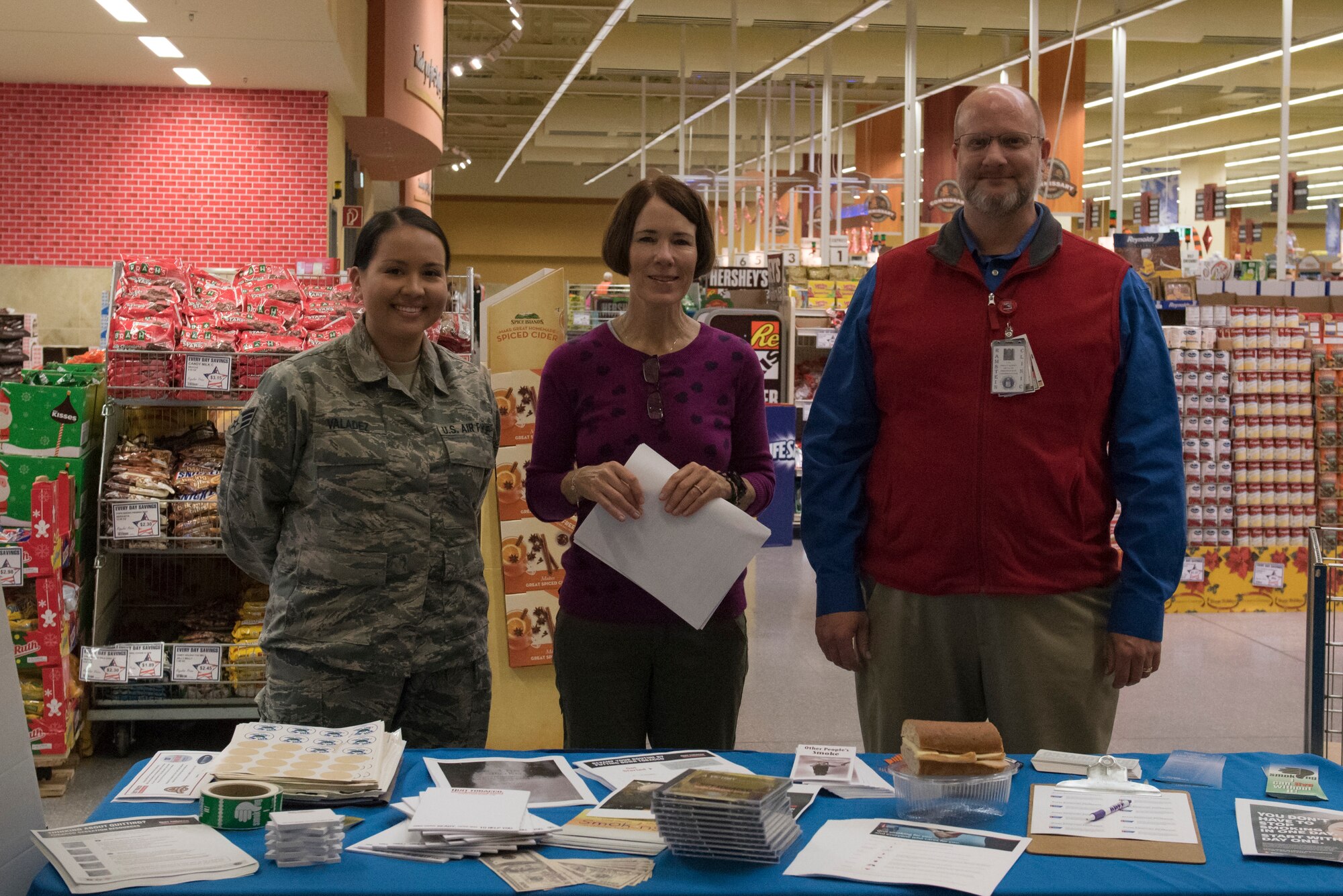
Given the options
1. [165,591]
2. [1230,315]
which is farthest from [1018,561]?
[1230,315]

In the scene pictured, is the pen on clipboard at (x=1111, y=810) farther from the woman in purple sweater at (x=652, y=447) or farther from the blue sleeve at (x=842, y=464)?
the woman in purple sweater at (x=652, y=447)

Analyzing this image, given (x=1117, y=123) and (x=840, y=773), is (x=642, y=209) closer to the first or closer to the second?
(x=840, y=773)

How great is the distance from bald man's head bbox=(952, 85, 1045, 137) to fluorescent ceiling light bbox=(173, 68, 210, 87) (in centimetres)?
944

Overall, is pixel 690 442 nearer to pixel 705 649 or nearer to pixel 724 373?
pixel 724 373

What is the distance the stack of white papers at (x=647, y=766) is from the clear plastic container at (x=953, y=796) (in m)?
0.30

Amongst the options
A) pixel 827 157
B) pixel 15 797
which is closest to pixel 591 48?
pixel 827 157

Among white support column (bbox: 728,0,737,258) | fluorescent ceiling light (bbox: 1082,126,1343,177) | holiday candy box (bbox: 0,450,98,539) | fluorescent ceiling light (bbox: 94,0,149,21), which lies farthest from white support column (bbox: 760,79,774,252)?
holiday candy box (bbox: 0,450,98,539)

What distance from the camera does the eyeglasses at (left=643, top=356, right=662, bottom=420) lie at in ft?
8.14

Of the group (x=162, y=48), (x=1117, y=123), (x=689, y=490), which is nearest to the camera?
(x=689, y=490)

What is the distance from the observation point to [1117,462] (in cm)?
240

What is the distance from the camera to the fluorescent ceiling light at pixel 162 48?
29.8ft

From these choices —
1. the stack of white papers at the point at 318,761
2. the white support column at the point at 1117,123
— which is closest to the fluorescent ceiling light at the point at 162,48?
the white support column at the point at 1117,123

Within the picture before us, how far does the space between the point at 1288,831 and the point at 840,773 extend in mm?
677

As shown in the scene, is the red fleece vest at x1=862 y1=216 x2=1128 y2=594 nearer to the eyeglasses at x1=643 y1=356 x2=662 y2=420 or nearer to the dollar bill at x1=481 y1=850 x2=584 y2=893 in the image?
the eyeglasses at x1=643 y1=356 x2=662 y2=420
